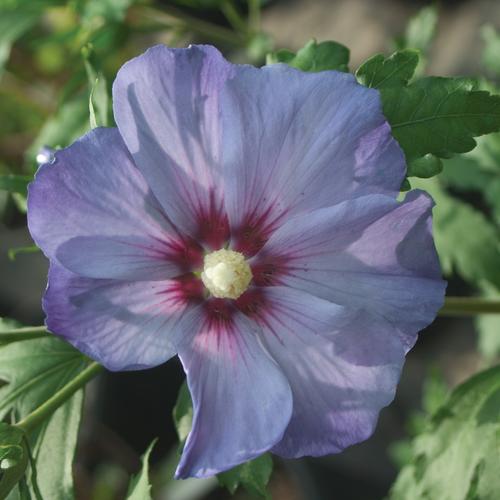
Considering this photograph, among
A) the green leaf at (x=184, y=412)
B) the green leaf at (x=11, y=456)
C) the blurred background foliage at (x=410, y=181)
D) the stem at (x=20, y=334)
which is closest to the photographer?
the green leaf at (x=11, y=456)

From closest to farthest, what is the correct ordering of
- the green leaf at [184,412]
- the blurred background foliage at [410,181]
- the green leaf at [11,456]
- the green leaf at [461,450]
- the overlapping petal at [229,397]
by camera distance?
the overlapping petal at [229,397] → the green leaf at [11,456] → the green leaf at [184,412] → the green leaf at [461,450] → the blurred background foliage at [410,181]

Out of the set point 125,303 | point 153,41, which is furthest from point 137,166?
point 153,41

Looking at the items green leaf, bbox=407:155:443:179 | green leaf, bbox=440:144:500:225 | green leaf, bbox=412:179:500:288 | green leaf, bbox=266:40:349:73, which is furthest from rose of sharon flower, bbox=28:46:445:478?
green leaf, bbox=440:144:500:225

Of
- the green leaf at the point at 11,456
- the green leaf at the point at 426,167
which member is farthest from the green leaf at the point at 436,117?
the green leaf at the point at 11,456

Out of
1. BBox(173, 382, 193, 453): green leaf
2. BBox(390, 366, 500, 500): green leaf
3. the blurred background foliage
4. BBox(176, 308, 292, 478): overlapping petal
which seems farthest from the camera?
the blurred background foliage

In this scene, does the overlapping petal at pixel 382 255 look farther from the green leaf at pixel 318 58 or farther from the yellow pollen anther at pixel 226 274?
the green leaf at pixel 318 58

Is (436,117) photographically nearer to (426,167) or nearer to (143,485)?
(426,167)

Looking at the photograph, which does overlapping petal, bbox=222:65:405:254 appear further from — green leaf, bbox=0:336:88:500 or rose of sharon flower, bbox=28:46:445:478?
green leaf, bbox=0:336:88:500

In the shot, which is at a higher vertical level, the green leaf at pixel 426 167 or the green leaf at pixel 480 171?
the green leaf at pixel 426 167
